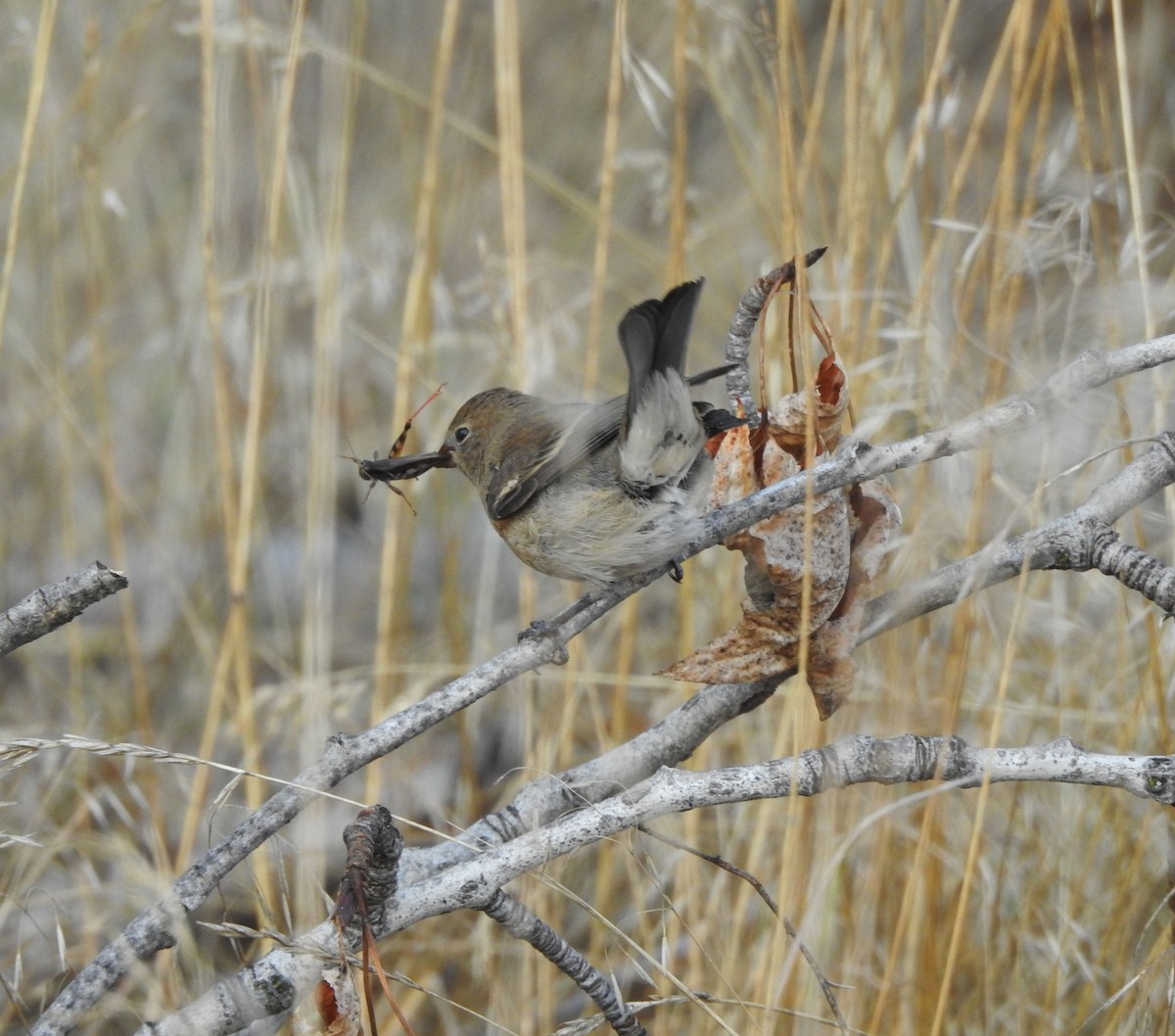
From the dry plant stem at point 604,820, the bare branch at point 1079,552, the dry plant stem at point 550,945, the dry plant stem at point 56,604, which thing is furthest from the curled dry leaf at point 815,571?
the dry plant stem at point 56,604

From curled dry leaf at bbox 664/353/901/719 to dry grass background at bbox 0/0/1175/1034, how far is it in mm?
161

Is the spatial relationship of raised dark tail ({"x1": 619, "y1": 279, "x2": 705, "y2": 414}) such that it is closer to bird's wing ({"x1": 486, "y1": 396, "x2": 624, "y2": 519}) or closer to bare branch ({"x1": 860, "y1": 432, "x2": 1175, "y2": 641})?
bird's wing ({"x1": 486, "y1": 396, "x2": 624, "y2": 519})

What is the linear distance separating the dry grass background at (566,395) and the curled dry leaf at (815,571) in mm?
161

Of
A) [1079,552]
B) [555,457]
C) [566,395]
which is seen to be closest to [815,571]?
[1079,552]

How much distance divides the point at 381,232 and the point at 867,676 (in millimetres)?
2129

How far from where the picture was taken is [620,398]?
235cm

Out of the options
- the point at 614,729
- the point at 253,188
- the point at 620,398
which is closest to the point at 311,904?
the point at 614,729

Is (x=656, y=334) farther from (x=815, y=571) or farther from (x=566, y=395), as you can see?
(x=566, y=395)

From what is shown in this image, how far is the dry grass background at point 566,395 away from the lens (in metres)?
2.04

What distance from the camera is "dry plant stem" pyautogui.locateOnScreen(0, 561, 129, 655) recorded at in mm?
1135

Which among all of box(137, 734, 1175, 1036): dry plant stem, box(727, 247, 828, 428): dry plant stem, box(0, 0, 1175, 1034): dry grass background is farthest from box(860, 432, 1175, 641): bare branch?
box(727, 247, 828, 428): dry plant stem

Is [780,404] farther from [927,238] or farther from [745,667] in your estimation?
[927,238]

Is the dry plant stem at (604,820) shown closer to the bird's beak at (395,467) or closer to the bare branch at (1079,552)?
the bare branch at (1079,552)

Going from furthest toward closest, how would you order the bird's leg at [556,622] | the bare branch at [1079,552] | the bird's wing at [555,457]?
the bird's wing at [555,457] → the bird's leg at [556,622] → the bare branch at [1079,552]
